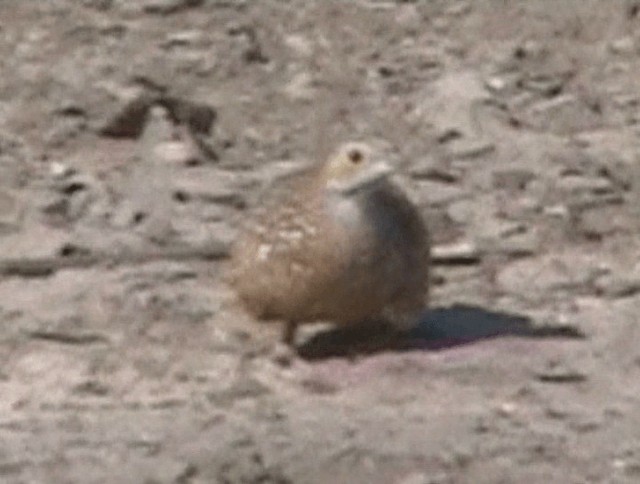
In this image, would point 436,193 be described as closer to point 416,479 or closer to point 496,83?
point 496,83

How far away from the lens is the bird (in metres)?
4.66

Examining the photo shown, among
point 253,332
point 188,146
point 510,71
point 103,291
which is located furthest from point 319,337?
point 510,71

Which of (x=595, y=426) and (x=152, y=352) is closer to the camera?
(x=595, y=426)

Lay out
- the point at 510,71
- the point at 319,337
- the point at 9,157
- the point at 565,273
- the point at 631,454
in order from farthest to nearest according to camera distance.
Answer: the point at 510,71
the point at 9,157
the point at 565,273
the point at 319,337
the point at 631,454

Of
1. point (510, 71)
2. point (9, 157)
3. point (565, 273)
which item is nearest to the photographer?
point (565, 273)

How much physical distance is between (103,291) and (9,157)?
2.91ft

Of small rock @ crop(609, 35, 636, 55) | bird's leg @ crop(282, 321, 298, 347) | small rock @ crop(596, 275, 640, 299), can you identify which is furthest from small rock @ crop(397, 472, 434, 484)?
small rock @ crop(609, 35, 636, 55)

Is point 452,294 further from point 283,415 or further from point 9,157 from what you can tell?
point 9,157

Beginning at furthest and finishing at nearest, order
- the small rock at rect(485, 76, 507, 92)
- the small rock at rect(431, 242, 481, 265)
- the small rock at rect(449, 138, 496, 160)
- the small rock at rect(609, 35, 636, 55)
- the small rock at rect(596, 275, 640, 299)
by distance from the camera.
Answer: the small rock at rect(609, 35, 636, 55), the small rock at rect(485, 76, 507, 92), the small rock at rect(449, 138, 496, 160), the small rock at rect(431, 242, 481, 265), the small rock at rect(596, 275, 640, 299)

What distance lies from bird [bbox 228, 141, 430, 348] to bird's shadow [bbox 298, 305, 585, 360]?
93 millimetres

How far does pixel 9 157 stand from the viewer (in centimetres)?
601

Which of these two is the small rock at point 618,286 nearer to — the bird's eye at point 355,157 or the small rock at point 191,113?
the bird's eye at point 355,157

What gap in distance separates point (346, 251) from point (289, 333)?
26cm

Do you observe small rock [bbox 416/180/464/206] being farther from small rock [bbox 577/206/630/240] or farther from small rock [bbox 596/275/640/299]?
small rock [bbox 596/275/640/299]
